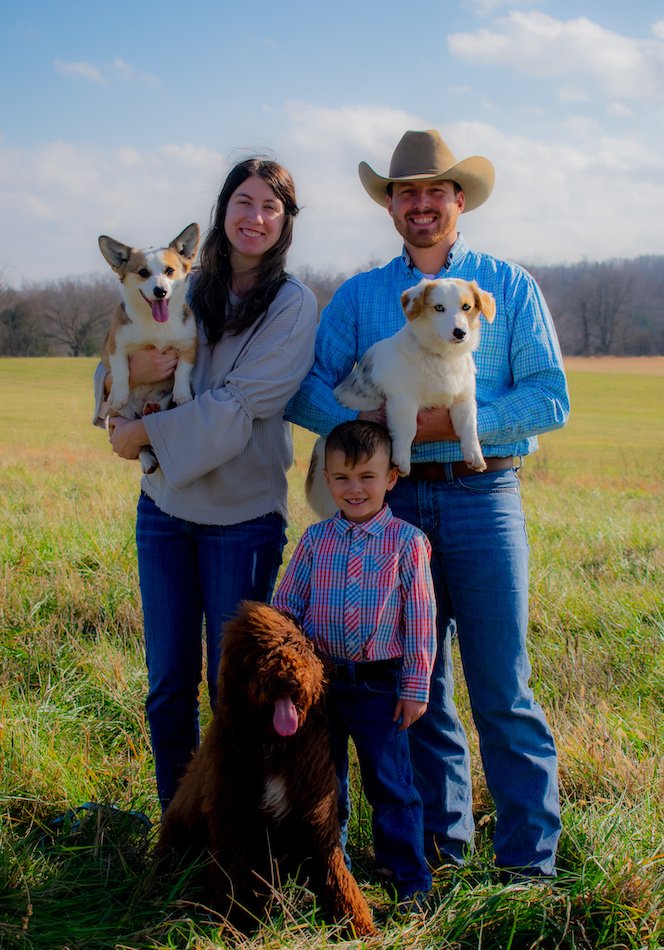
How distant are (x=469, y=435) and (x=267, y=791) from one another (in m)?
1.51

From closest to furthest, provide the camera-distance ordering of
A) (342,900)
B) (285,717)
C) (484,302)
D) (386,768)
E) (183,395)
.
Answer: (285,717) < (342,900) < (386,768) < (484,302) < (183,395)

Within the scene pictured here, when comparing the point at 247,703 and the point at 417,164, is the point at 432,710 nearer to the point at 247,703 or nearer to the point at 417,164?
the point at 247,703

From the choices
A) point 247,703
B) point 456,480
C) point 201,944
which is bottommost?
point 201,944

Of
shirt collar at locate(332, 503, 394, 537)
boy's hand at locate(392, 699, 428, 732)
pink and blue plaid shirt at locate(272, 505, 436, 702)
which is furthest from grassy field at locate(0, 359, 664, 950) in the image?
shirt collar at locate(332, 503, 394, 537)

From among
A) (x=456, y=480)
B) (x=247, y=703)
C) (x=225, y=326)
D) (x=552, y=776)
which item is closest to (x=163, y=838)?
(x=247, y=703)

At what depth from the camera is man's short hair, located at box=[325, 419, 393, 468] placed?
→ 10.2 feet

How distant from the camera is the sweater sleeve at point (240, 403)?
10.9 feet

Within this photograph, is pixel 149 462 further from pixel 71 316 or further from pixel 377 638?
pixel 71 316

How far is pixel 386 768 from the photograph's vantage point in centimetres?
304

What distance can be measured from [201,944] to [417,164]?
9.94 ft

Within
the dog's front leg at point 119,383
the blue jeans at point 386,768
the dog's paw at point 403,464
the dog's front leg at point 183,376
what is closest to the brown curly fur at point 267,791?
the blue jeans at point 386,768

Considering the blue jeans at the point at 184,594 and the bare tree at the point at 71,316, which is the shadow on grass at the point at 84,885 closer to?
the blue jeans at the point at 184,594

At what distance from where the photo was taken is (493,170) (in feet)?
12.1

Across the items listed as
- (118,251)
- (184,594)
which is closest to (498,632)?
(184,594)
